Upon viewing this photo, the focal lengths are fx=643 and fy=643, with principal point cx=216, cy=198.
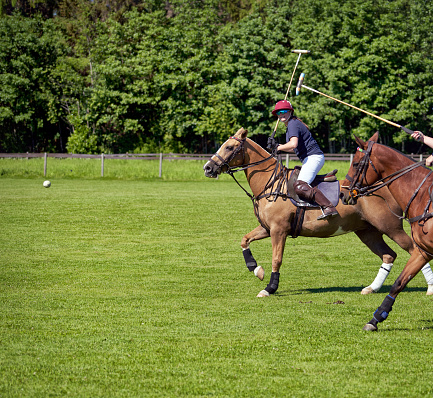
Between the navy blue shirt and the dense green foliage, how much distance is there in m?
38.8

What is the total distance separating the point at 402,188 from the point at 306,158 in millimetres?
2424

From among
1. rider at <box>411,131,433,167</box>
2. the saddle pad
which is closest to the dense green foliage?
the saddle pad

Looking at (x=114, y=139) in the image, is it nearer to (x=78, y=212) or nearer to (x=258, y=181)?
(x=78, y=212)

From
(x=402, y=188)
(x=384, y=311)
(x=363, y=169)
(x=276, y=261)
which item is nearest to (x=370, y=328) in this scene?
(x=384, y=311)

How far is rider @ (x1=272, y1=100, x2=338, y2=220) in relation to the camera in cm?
1034

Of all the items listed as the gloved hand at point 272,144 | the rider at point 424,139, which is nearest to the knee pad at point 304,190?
the gloved hand at point 272,144

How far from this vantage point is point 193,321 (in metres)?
8.62

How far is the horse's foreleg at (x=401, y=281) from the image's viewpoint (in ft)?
26.8

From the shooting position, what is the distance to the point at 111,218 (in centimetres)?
2095

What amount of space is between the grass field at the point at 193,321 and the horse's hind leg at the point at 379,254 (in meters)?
0.20

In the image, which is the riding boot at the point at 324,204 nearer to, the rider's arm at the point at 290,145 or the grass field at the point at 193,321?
the rider's arm at the point at 290,145

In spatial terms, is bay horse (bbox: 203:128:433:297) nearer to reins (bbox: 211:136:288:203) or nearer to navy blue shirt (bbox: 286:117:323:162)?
reins (bbox: 211:136:288:203)

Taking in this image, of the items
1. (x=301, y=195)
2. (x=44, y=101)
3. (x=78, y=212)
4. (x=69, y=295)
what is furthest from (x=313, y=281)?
(x=44, y=101)

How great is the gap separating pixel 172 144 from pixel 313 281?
46073 mm
